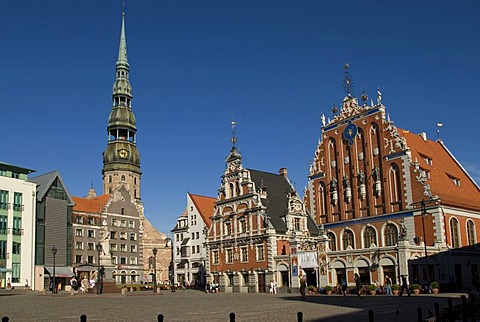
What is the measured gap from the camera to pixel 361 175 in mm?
56594

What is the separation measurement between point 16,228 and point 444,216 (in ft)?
163

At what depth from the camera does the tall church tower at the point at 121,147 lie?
11400 centimetres

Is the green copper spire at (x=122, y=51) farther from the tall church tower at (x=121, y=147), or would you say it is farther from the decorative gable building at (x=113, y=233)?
the decorative gable building at (x=113, y=233)

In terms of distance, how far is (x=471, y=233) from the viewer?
5409 centimetres

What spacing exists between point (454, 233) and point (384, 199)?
725 centimetres

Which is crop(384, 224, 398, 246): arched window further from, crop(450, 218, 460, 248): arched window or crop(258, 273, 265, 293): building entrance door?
crop(258, 273, 265, 293): building entrance door

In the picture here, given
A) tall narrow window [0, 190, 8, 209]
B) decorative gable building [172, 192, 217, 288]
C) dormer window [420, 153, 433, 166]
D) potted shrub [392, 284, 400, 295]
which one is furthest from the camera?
decorative gable building [172, 192, 217, 288]

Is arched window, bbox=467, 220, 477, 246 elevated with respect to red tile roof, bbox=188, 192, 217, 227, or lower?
lower

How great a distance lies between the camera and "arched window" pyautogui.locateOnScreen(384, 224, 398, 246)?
52594mm

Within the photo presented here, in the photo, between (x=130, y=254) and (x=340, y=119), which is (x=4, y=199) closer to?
(x=130, y=254)

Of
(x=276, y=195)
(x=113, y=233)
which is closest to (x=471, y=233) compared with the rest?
(x=276, y=195)

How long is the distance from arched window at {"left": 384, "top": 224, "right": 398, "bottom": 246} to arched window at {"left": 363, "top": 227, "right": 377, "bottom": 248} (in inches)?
54.1

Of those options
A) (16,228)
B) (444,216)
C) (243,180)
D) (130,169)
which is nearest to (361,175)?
(444,216)

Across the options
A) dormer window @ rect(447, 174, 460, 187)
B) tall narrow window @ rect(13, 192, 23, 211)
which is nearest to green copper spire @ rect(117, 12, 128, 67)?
tall narrow window @ rect(13, 192, 23, 211)
